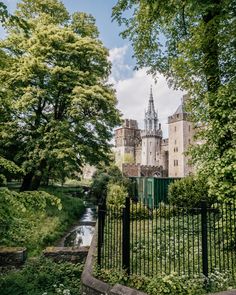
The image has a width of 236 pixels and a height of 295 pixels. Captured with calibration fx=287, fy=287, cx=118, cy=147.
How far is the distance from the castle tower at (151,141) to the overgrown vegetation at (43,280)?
70.0 metres

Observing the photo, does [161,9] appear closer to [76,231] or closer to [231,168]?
[231,168]

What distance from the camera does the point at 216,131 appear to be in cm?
764

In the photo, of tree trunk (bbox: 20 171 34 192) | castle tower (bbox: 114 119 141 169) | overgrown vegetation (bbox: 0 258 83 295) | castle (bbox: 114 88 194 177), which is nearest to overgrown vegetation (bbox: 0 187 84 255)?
overgrown vegetation (bbox: 0 258 83 295)

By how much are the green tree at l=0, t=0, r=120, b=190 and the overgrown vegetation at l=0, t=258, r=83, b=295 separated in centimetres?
827

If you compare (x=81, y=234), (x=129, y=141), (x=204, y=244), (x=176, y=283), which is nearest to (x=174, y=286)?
(x=176, y=283)

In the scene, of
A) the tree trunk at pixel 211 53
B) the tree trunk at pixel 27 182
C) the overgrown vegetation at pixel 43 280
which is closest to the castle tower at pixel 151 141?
the tree trunk at pixel 27 182

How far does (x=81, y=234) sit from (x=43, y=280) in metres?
8.18

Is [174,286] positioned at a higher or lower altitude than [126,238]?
lower

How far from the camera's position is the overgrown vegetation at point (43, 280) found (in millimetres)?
5867

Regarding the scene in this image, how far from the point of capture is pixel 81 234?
1461 cm

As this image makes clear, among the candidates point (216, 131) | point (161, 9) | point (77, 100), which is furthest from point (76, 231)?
point (161, 9)

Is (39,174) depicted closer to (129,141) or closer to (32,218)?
(32,218)

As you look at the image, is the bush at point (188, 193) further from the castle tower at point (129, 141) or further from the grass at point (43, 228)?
the castle tower at point (129, 141)

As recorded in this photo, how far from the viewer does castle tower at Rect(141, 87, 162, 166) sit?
262 ft
